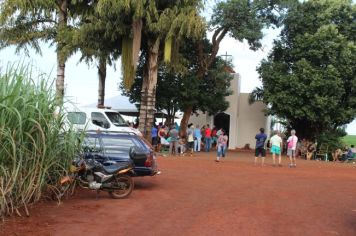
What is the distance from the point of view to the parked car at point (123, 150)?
1323cm

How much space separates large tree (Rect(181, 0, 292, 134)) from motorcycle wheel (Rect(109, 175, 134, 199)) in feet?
66.0

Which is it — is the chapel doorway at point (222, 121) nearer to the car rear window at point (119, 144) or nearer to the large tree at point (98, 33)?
the large tree at point (98, 33)

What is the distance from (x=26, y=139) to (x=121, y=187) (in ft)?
10.9

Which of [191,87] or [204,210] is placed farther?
[191,87]

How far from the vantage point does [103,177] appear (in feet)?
39.0

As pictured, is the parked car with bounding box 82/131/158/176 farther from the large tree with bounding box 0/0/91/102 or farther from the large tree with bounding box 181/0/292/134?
the large tree with bounding box 181/0/292/134

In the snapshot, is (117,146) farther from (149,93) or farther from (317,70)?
(317,70)

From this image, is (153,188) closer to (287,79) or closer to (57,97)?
(57,97)

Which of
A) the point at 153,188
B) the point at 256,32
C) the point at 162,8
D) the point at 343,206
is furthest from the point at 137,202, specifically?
the point at 256,32

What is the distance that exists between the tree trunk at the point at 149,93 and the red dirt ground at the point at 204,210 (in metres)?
10.2

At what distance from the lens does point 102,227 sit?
8984 millimetres

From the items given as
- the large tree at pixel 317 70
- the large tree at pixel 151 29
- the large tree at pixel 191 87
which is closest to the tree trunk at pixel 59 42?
the large tree at pixel 151 29

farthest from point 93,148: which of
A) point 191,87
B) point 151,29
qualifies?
point 191,87

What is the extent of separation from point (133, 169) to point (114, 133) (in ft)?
4.81
